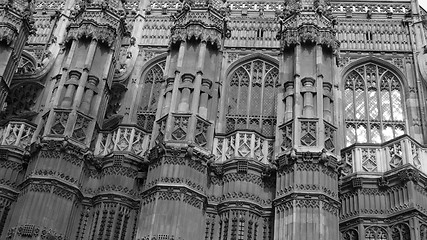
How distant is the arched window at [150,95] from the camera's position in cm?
2048

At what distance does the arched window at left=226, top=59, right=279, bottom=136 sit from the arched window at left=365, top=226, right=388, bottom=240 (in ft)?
17.8

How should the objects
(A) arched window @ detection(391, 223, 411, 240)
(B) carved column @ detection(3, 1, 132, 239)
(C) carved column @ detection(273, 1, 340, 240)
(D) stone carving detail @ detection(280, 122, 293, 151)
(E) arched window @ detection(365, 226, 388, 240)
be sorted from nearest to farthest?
(C) carved column @ detection(273, 1, 340, 240) → (A) arched window @ detection(391, 223, 411, 240) → (B) carved column @ detection(3, 1, 132, 239) → (E) arched window @ detection(365, 226, 388, 240) → (D) stone carving detail @ detection(280, 122, 293, 151)

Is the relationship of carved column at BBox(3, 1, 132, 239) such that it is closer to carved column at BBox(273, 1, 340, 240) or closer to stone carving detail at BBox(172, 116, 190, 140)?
stone carving detail at BBox(172, 116, 190, 140)

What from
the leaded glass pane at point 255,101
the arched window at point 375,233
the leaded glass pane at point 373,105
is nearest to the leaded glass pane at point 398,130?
the leaded glass pane at point 373,105

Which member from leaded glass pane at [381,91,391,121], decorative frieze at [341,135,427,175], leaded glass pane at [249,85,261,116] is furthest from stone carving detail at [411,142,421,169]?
leaded glass pane at [249,85,261,116]

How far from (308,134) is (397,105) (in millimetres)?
6826

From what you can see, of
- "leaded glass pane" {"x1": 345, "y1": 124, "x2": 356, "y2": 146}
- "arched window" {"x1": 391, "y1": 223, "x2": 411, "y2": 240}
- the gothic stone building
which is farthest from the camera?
"leaded glass pane" {"x1": 345, "y1": 124, "x2": 356, "y2": 146}

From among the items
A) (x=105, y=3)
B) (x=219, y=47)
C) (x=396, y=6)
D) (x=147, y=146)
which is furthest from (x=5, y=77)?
(x=396, y=6)

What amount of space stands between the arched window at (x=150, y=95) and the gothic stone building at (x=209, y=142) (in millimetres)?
91

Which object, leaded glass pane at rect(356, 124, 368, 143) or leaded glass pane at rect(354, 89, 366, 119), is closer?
leaded glass pane at rect(356, 124, 368, 143)

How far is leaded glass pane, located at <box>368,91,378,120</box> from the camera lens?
802 inches

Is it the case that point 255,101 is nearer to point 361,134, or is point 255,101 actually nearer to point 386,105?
point 361,134

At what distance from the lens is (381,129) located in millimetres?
19812

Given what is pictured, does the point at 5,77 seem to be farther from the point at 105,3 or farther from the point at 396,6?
the point at 396,6
